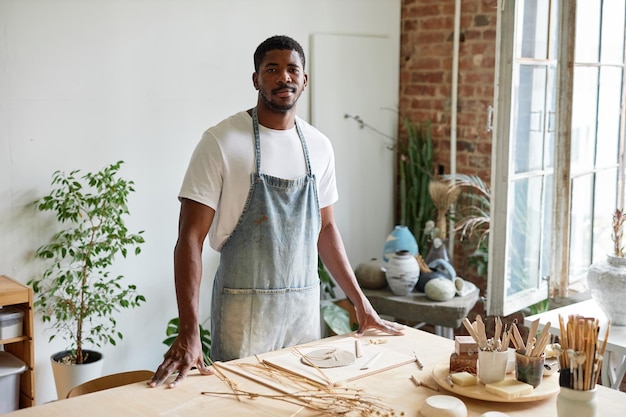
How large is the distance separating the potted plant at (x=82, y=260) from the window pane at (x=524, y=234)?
75.7 inches

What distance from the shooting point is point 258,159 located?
2.79 m

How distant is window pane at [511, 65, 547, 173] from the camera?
13.7ft

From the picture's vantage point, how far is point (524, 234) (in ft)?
14.4

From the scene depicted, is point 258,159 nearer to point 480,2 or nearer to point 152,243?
point 152,243

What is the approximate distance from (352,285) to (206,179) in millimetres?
667

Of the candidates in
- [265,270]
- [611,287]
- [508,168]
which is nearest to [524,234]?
[508,168]

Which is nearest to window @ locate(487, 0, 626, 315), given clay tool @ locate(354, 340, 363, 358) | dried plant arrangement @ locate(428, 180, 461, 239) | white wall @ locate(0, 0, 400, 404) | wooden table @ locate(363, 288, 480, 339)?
wooden table @ locate(363, 288, 480, 339)

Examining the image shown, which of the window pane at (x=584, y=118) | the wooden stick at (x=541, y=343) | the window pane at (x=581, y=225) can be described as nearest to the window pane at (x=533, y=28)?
the window pane at (x=584, y=118)

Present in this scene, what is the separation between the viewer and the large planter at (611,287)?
10.5 ft

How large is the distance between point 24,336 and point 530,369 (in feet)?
8.22

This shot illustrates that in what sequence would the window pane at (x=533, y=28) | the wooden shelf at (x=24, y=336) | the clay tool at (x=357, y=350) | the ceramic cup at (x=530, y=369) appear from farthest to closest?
the window pane at (x=533, y=28) < the wooden shelf at (x=24, y=336) < the clay tool at (x=357, y=350) < the ceramic cup at (x=530, y=369)

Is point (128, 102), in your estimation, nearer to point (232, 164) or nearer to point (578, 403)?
point (232, 164)

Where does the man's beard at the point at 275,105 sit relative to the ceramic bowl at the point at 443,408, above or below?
above

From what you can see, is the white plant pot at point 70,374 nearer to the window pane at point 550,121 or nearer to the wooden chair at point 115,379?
the wooden chair at point 115,379
